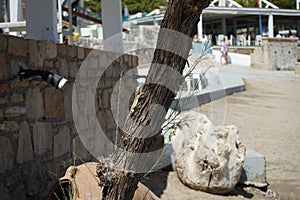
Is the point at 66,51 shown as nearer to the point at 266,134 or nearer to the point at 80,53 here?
the point at 80,53

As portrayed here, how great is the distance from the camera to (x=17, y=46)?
3199 millimetres

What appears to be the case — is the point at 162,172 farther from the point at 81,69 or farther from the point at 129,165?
the point at 129,165

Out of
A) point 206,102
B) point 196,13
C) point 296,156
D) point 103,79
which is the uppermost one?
point 196,13

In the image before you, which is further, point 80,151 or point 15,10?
point 15,10

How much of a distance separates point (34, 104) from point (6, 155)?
52 cm

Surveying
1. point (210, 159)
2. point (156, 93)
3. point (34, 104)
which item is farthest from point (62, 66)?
point (210, 159)

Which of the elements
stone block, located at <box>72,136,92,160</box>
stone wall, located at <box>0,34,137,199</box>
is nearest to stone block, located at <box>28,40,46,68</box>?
stone wall, located at <box>0,34,137,199</box>

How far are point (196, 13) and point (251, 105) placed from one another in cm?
979

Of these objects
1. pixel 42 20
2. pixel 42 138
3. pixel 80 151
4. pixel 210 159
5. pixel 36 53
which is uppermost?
pixel 42 20

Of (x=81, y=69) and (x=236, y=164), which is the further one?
(x=236, y=164)

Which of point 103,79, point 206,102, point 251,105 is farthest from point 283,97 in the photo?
point 103,79

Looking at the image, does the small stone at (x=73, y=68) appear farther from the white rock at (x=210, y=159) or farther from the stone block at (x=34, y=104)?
the white rock at (x=210, y=159)

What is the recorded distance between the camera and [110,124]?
5152 millimetres

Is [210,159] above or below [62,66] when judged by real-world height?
below
